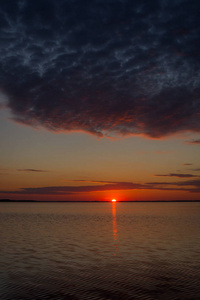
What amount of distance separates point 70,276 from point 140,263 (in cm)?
719

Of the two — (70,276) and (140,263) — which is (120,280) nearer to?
(70,276)

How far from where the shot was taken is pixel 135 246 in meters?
34.7

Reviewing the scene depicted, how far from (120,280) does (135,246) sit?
15.0 m

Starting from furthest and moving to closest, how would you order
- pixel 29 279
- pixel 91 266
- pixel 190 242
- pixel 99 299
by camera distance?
pixel 190 242
pixel 91 266
pixel 29 279
pixel 99 299

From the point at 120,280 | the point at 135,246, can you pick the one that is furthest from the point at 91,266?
the point at 135,246

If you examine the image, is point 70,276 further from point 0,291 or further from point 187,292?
point 187,292

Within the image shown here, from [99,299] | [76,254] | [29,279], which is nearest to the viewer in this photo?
[99,299]

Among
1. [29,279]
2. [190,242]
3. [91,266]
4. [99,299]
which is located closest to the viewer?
[99,299]

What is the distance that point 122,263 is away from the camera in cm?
2552

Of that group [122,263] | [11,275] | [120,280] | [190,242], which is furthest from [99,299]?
[190,242]

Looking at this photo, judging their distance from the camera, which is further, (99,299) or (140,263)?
(140,263)

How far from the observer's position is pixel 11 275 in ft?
68.5

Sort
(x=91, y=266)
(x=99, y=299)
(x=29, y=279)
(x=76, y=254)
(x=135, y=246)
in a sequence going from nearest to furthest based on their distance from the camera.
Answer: (x=99, y=299)
(x=29, y=279)
(x=91, y=266)
(x=76, y=254)
(x=135, y=246)

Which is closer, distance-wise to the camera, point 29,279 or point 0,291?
point 0,291
